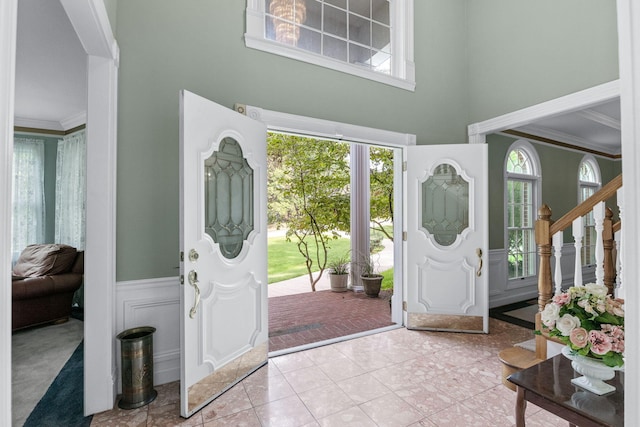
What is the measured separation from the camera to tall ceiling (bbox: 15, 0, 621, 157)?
9.09 feet

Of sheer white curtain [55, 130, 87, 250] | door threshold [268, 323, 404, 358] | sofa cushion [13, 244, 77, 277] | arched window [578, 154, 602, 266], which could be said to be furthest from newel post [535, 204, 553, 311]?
sheer white curtain [55, 130, 87, 250]

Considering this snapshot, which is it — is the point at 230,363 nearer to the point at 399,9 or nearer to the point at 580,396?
the point at 580,396

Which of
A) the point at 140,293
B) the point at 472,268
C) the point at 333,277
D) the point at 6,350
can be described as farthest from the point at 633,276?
the point at 333,277

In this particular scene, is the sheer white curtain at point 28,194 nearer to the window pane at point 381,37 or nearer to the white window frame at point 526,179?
the window pane at point 381,37

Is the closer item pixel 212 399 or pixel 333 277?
pixel 212 399

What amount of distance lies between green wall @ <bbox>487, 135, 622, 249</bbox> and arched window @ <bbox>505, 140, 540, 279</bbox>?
18 centimetres

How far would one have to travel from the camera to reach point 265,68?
2977 mm

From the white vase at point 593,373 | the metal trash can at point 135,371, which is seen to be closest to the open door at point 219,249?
the metal trash can at point 135,371

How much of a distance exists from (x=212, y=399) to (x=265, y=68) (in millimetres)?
2732

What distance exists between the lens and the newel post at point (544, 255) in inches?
101

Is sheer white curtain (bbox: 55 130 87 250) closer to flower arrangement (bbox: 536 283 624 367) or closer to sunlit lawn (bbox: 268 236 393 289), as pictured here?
sunlit lawn (bbox: 268 236 393 289)

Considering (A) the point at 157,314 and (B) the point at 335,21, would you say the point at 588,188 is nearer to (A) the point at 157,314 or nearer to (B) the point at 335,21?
(B) the point at 335,21

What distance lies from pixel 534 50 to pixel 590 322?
316 centimetres

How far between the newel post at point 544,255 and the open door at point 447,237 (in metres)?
1.00
